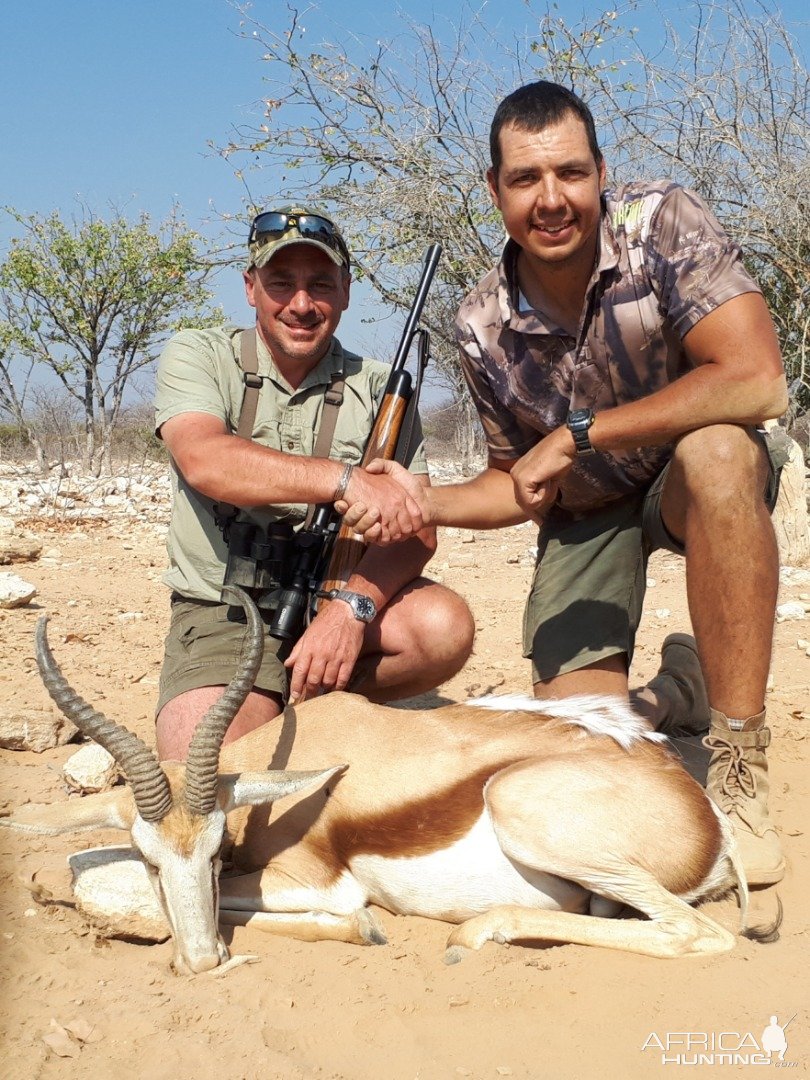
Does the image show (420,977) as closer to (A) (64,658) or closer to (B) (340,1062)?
(B) (340,1062)

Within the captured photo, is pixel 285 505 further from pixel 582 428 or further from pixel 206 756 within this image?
pixel 206 756

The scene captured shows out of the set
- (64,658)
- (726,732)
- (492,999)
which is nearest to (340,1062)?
(492,999)

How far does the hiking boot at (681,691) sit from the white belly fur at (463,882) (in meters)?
1.70

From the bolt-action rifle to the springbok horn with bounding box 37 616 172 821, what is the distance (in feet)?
4.05

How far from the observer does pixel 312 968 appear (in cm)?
281

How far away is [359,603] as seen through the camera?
4.02 metres

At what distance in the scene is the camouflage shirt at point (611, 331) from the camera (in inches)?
142

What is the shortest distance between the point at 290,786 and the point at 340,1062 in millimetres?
885

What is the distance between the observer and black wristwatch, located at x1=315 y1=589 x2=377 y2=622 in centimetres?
400

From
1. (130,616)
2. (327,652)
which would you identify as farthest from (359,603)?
(130,616)

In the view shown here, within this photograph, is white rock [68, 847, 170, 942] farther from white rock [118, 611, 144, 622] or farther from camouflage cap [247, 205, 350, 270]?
white rock [118, 611, 144, 622]

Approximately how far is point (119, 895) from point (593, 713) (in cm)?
160

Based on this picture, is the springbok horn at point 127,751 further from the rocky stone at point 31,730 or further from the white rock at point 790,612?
the white rock at point 790,612

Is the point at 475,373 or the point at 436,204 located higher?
the point at 436,204
